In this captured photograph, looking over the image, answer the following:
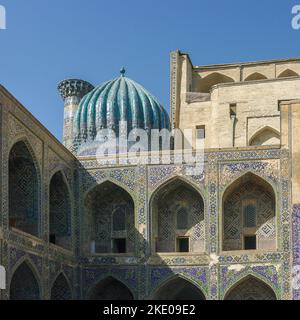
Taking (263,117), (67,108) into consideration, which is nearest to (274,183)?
(263,117)

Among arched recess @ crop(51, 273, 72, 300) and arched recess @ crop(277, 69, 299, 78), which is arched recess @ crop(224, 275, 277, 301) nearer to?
arched recess @ crop(51, 273, 72, 300)

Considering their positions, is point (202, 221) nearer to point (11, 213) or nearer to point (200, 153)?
point (200, 153)

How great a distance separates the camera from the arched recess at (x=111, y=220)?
20750mm

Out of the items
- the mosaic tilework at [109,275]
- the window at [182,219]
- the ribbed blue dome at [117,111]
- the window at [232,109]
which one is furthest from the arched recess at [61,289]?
the window at [232,109]

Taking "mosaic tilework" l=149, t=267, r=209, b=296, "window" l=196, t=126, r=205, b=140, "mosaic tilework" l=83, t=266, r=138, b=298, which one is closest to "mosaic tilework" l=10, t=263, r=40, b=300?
"mosaic tilework" l=83, t=266, r=138, b=298

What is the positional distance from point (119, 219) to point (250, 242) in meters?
3.79

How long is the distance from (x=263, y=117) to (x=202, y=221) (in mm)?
5193

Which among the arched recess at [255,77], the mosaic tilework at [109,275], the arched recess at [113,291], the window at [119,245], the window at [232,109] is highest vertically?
the arched recess at [255,77]

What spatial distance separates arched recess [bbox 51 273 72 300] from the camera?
19.0m

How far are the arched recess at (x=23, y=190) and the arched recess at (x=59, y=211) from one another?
7.04 ft

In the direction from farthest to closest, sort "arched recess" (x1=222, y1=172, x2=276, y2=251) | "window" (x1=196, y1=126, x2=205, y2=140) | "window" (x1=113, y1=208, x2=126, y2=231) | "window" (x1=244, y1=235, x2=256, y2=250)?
"window" (x1=196, y1=126, x2=205, y2=140)
"window" (x1=113, y1=208, x2=126, y2=231)
"window" (x1=244, y1=235, x2=256, y2=250)
"arched recess" (x1=222, y1=172, x2=276, y2=251)

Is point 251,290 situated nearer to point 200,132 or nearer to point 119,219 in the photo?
point 119,219

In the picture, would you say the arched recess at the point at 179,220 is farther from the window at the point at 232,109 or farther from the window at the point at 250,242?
the window at the point at 232,109

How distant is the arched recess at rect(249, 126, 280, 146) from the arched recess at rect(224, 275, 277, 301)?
5570 millimetres
